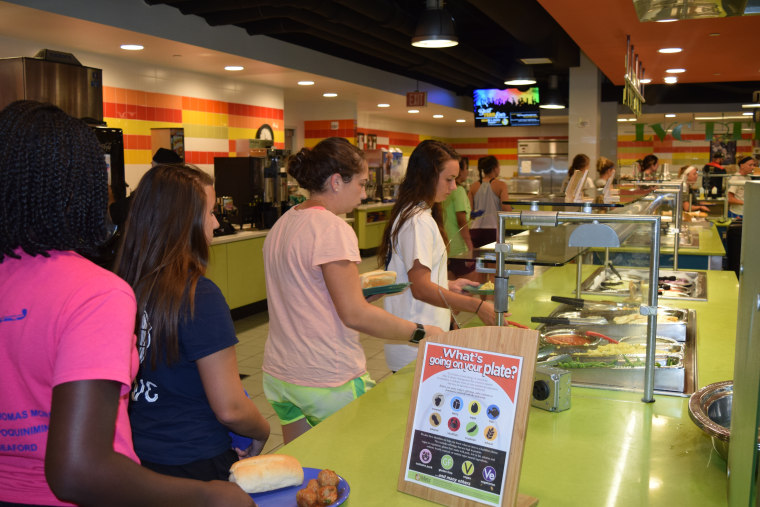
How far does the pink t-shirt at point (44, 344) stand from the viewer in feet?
3.46

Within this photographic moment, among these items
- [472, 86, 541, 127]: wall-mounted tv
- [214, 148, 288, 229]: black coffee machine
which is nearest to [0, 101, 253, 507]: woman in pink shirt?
[214, 148, 288, 229]: black coffee machine

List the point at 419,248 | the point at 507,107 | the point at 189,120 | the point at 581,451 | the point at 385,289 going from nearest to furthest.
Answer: the point at 581,451 → the point at 385,289 → the point at 419,248 → the point at 189,120 → the point at 507,107

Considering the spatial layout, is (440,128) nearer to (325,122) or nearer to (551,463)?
(325,122)

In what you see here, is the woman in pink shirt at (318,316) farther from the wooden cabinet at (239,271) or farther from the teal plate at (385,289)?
the wooden cabinet at (239,271)

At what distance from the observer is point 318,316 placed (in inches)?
92.4

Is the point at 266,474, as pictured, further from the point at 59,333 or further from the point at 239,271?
the point at 239,271

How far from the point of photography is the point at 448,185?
3141 mm

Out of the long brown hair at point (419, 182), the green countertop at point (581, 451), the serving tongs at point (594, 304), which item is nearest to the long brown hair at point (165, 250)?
the green countertop at point (581, 451)

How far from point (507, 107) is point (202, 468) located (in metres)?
13.0

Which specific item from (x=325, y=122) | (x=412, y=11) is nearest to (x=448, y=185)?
(x=412, y=11)

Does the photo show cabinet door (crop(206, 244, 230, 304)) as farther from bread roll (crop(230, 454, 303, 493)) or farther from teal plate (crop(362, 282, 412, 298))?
bread roll (crop(230, 454, 303, 493))

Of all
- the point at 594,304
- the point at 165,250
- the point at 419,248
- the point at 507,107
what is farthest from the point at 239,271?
the point at 507,107

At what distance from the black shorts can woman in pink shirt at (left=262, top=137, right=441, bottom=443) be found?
1.88 feet

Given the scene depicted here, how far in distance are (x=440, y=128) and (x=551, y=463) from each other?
2050 cm
